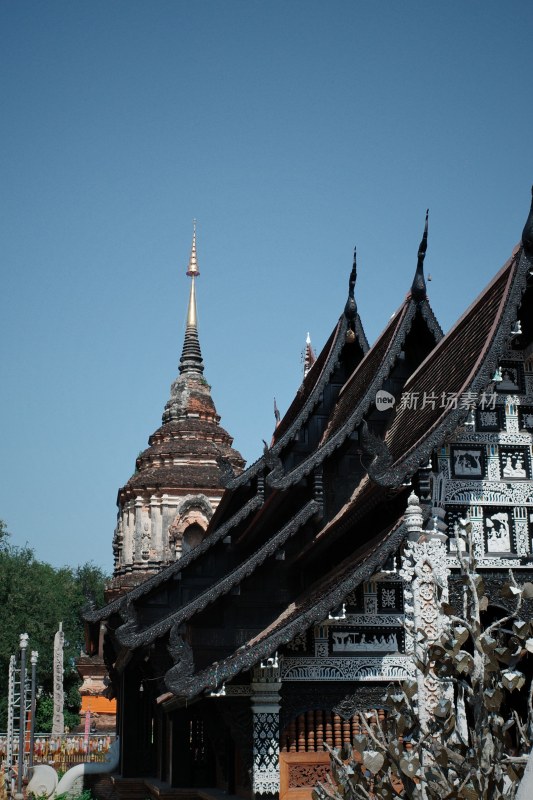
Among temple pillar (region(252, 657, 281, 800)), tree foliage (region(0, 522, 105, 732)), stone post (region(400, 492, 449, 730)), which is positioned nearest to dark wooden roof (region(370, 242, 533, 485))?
stone post (region(400, 492, 449, 730))

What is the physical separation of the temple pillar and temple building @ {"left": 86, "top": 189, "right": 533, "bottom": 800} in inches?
0.5

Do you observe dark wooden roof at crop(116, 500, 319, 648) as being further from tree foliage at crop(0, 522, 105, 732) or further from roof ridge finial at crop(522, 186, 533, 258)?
tree foliage at crop(0, 522, 105, 732)

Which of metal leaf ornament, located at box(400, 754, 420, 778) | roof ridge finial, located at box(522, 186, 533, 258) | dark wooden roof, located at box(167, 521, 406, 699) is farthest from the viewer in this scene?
roof ridge finial, located at box(522, 186, 533, 258)

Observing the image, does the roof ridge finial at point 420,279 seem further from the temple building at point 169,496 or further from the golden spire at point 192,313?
the golden spire at point 192,313

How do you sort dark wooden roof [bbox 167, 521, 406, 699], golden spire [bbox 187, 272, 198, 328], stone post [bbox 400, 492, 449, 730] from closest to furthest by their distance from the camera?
stone post [bbox 400, 492, 449, 730], dark wooden roof [bbox 167, 521, 406, 699], golden spire [bbox 187, 272, 198, 328]

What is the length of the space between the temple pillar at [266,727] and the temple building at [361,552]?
1 cm

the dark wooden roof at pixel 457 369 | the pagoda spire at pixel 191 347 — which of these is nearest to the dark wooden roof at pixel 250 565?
the dark wooden roof at pixel 457 369

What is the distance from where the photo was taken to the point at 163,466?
3241cm

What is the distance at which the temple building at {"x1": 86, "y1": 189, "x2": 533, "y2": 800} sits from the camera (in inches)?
426

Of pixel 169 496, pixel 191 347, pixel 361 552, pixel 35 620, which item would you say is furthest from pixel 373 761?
pixel 35 620

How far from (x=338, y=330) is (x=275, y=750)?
7.78 meters

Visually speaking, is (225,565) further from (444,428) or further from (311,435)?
(444,428)

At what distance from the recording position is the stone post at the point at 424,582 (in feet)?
30.8

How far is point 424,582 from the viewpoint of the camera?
32.2 ft
